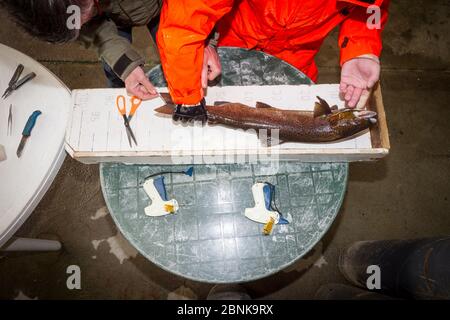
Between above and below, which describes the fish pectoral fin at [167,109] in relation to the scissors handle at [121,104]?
below

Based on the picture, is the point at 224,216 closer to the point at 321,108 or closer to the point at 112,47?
the point at 321,108

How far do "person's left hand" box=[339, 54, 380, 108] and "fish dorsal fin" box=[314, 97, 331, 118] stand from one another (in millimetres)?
98

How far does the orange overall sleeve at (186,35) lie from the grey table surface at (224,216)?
17.9 inches

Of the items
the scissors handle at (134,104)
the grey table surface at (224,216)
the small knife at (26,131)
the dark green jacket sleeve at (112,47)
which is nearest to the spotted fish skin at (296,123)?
the grey table surface at (224,216)

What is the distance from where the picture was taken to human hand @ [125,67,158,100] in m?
1.56

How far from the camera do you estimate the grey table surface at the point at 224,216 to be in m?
1.53

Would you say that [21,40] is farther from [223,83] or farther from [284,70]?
[284,70]

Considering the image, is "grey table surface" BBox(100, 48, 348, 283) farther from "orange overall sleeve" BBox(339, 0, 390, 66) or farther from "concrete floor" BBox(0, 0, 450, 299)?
"concrete floor" BBox(0, 0, 450, 299)

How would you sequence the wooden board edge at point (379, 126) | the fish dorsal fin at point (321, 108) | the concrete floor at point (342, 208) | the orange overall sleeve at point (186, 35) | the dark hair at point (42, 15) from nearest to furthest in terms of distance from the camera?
the dark hair at point (42, 15) < the orange overall sleeve at point (186, 35) < the wooden board edge at point (379, 126) < the fish dorsal fin at point (321, 108) < the concrete floor at point (342, 208)

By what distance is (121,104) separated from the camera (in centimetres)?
155

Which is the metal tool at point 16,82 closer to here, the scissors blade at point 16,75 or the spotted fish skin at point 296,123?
the scissors blade at point 16,75

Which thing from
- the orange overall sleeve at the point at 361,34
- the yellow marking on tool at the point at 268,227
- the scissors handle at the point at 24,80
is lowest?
the yellow marking on tool at the point at 268,227
